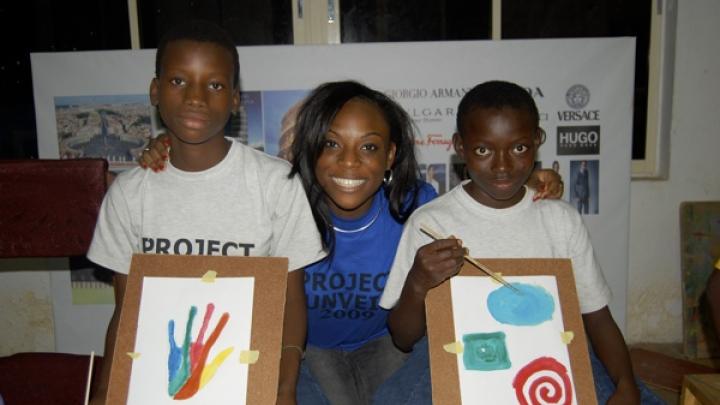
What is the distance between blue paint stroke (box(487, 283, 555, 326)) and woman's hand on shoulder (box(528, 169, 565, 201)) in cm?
31

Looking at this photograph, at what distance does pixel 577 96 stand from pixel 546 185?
1.39 metres

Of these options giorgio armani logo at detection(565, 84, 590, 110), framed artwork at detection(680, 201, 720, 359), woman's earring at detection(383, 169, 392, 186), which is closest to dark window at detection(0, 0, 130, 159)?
woman's earring at detection(383, 169, 392, 186)

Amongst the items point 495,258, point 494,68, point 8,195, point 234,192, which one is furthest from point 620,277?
point 8,195

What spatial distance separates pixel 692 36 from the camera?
2.87 m

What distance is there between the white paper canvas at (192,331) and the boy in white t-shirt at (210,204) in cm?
17

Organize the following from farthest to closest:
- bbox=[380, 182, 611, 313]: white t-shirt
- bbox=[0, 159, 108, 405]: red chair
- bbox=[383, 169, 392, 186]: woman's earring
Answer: bbox=[383, 169, 392, 186]: woman's earring
bbox=[0, 159, 108, 405]: red chair
bbox=[380, 182, 611, 313]: white t-shirt

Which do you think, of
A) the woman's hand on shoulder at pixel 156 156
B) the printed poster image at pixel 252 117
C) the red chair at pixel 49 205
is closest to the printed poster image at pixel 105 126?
the printed poster image at pixel 252 117

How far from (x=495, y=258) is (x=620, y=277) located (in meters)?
1.82

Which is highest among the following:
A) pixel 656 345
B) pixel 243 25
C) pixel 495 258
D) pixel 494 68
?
pixel 243 25

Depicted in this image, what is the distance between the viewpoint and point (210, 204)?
1438 millimetres

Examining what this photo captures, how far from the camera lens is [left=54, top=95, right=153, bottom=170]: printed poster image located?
2.64 m

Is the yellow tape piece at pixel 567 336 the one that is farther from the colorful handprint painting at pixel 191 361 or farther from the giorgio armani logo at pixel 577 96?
the giorgio armani logo at pixel 577 96

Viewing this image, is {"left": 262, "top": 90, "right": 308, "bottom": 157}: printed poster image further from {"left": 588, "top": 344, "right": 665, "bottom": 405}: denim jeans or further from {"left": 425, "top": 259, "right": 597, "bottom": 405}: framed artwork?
{"left": 588, "top": 344, "right": 665, "bottom": 405}: denim jeans

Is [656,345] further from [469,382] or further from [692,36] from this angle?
[469,382]
